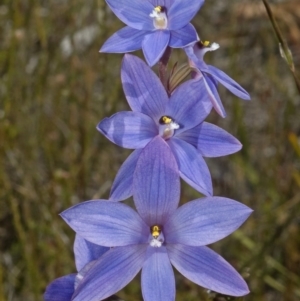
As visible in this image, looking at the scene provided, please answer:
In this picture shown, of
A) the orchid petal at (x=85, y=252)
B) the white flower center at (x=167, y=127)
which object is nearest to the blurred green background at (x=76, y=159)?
the orchid petal at (x=85, y=252)

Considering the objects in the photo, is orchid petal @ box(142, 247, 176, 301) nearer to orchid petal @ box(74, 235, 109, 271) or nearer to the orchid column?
the orchid column

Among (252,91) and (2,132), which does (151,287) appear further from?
(252,91)

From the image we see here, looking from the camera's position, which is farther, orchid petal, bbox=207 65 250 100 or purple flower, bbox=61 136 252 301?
orchid petal, bbox=207 65 250 100

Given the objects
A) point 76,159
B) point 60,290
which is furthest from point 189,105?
point 76,159

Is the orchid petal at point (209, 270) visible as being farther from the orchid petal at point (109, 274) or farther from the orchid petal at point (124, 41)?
the orchid petal at point (124, 41)

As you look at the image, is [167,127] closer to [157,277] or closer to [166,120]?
[166,120]

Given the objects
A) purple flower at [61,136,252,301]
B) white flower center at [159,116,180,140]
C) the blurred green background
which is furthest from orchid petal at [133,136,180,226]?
the blurred green background
